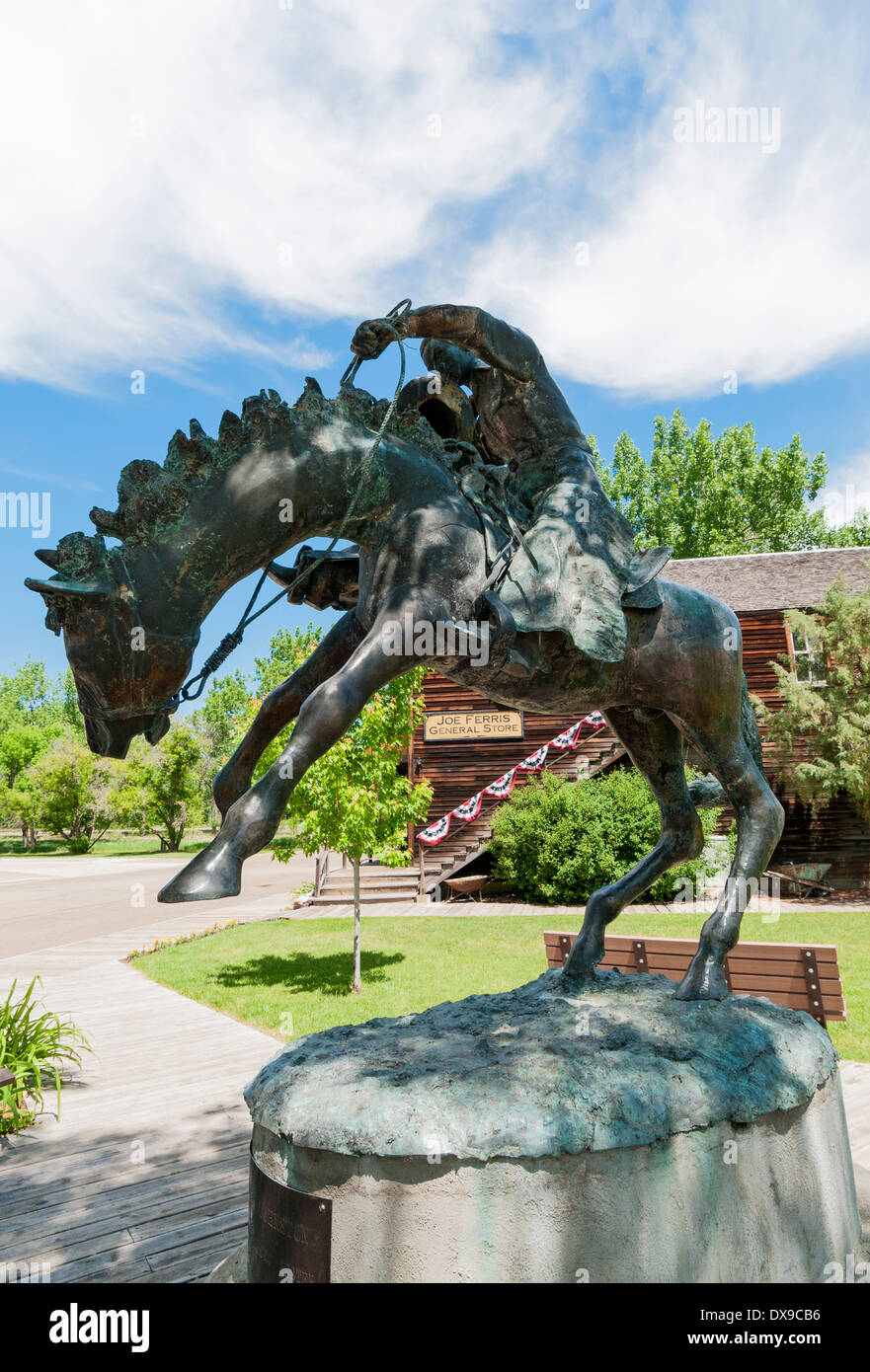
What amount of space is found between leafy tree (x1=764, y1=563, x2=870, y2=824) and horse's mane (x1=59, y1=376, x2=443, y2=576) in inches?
696

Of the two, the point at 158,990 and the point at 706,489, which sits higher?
the point at 706,489

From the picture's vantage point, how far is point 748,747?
416cm

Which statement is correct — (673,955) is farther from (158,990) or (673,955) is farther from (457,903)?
(457,903)

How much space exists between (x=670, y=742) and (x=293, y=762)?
7.54ft

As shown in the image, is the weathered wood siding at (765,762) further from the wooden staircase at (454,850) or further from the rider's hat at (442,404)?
the rider's hat at (442,404)

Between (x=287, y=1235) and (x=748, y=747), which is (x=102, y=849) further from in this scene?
(x=287, y=1235)

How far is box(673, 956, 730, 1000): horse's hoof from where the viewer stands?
3877 mm

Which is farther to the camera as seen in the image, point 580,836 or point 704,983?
point 580,836

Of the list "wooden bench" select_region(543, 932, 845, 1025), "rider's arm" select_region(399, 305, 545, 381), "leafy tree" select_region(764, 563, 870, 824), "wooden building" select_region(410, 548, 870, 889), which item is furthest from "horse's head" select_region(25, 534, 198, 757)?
"leafy tree" select_region(764, 563, 870, 824)

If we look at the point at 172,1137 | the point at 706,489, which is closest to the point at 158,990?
the point at 172,1137

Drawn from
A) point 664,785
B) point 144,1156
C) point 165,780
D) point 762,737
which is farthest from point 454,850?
point 165,780

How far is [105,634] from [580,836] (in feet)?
51.6

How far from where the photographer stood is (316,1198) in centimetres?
280
